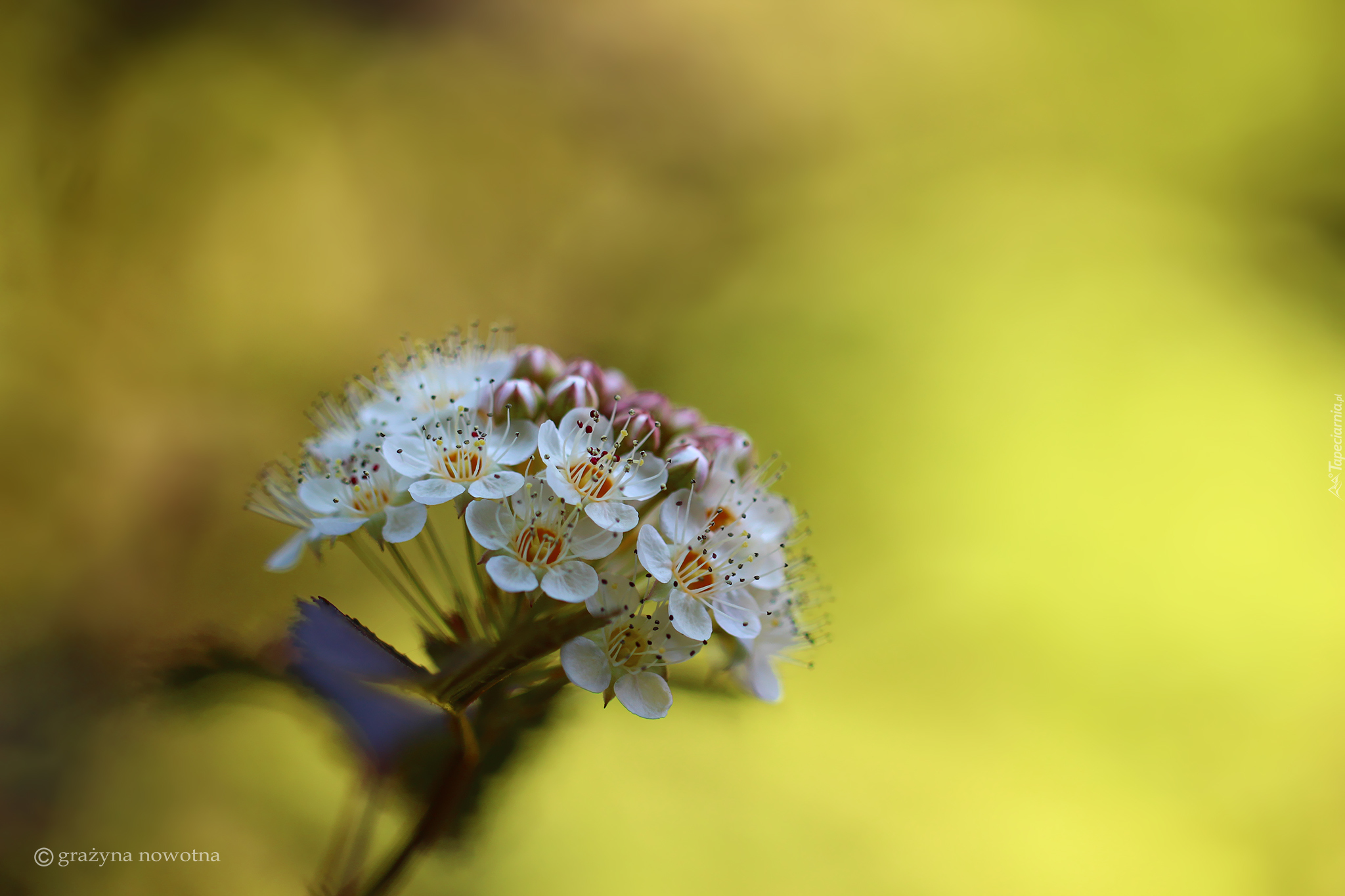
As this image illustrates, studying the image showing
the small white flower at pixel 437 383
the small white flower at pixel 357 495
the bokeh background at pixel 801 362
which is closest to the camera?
the small white flower at pixel 357 495

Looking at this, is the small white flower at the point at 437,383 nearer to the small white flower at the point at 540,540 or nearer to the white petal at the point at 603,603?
the small white flower at the point at 540,540

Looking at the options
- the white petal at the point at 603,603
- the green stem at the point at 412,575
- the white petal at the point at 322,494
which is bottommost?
the green stem at the point at 412,575

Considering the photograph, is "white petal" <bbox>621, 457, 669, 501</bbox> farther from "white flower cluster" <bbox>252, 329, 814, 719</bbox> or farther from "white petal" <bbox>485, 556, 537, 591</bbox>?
"white petal" <bbox>485, 556, 537, 591</bbox>

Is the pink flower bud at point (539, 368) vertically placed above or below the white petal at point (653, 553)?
above

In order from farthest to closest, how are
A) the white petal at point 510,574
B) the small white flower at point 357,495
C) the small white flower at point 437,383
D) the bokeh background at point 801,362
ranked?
the bokeh background at point 801,362, the small white flower at point 437,383, the small white flower at point 357,495, the white petal at point 510,574

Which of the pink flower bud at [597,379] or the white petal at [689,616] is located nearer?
the white petal at [689,616]

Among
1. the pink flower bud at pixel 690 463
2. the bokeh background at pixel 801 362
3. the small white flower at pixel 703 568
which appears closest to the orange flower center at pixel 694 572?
the small white flower at pixel 703 568
